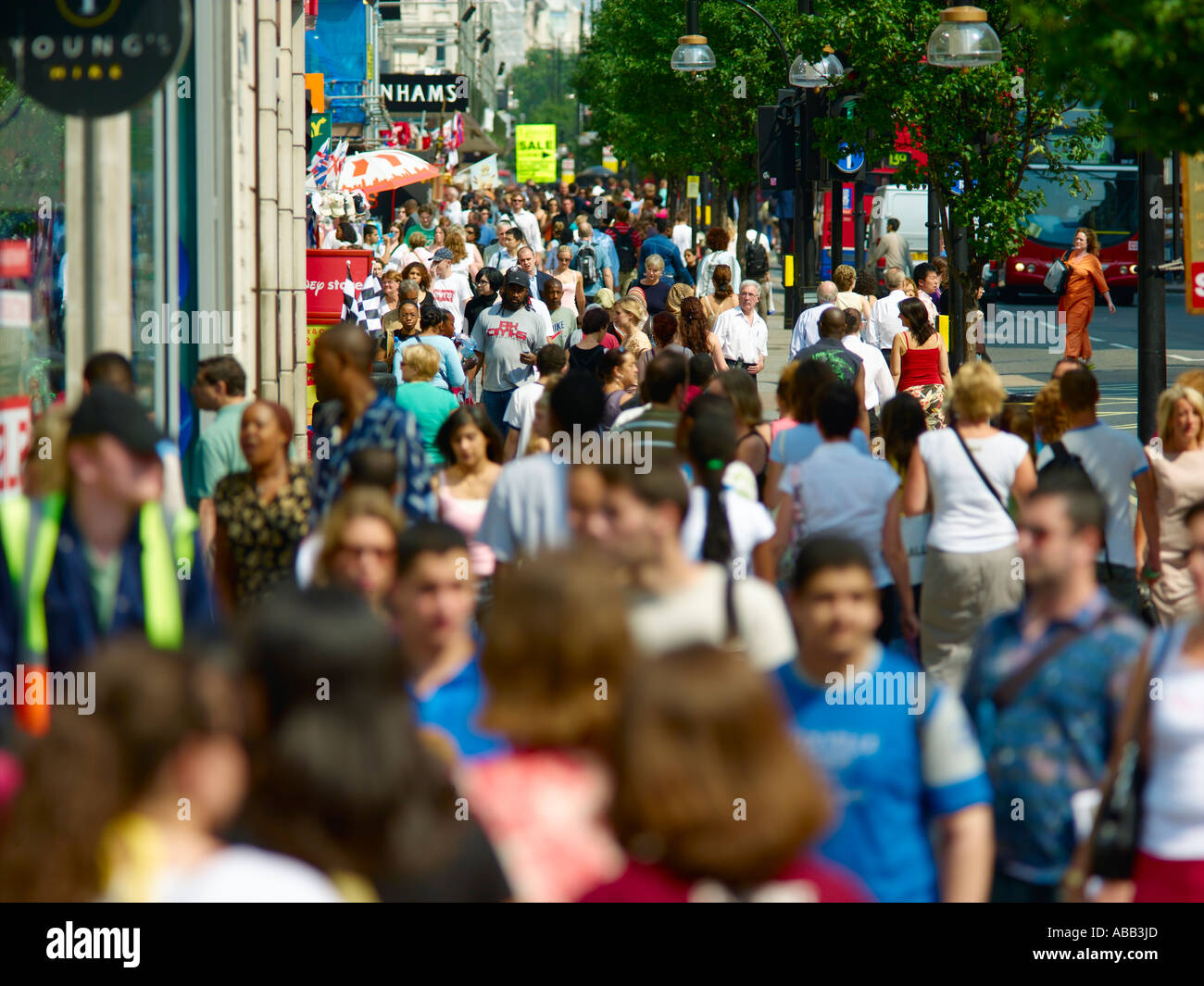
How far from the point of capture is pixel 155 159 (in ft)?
32.5

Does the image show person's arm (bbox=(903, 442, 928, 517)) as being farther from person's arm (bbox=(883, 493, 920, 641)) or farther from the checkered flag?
the checkered flag

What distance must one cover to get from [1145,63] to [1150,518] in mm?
2007

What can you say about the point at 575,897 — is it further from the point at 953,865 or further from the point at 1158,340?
the point at 1158,340

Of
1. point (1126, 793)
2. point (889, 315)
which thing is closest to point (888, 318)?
point (889, 315)

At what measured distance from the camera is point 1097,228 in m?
38.8

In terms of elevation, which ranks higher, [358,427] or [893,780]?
[358,427]

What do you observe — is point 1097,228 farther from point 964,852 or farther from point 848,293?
point 964,852

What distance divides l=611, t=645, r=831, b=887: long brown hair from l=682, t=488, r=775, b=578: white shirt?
3196 mm

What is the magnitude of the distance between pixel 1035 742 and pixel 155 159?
6978mm

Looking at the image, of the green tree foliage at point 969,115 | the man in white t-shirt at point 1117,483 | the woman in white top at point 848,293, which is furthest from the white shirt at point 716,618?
the woman in white top at point 848,293

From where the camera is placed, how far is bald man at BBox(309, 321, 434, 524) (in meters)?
6.49
